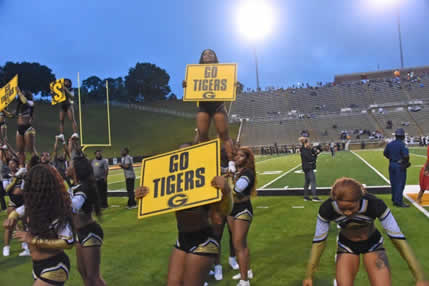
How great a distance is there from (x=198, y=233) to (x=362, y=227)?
1.61 metres

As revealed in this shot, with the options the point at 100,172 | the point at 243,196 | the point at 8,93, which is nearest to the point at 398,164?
the point at 243,196

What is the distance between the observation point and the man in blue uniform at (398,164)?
30.3ft

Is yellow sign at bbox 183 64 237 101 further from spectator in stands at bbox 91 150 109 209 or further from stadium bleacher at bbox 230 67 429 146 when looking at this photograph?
stadium bleacher at bbox 230 67 429 146

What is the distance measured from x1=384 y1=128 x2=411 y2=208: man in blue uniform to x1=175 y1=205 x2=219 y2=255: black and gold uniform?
7541 millimetres

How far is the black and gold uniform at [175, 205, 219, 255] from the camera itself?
10.8ft

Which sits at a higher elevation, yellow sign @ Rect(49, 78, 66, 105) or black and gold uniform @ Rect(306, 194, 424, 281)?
yellow sign @ Rect(49, 78, 66, 105)

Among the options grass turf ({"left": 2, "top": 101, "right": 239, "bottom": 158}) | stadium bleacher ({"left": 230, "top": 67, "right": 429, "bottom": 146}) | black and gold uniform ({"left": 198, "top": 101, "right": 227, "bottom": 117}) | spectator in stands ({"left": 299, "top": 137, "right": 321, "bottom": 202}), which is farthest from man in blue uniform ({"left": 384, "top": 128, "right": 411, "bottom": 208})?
stadium bleacher ({"left": 230, "top": 67, "right": 429, "bottom": 146})

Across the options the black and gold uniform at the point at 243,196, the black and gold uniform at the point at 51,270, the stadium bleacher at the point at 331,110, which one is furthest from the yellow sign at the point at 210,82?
the stadium bleacher at the point at 331,110

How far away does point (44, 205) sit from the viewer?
316 centimetres

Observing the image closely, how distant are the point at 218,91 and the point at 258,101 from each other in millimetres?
65230

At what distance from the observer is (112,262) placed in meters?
6.25

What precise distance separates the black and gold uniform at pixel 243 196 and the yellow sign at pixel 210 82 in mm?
1106

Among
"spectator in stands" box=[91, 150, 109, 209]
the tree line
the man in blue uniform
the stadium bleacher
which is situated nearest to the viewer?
the man in blue uniform

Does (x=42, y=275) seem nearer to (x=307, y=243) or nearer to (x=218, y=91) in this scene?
(x=218, y=91)
